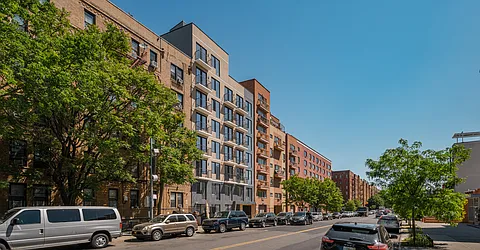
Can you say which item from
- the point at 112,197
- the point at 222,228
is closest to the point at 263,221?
the point at 222,228

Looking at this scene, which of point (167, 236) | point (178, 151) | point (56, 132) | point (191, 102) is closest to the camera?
point (56, 132)

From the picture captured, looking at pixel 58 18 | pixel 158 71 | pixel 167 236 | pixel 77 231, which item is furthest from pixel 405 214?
pixel 158 71

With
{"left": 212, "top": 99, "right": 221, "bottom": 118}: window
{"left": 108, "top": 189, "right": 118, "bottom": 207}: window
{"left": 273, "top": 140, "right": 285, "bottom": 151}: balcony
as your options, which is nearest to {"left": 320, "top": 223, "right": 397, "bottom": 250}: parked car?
{"left": 108, "top": 189, "right": 118, "bottom": 207}: window

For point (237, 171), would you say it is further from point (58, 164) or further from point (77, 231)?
point (77, 231)

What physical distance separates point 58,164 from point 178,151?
30.6 ft

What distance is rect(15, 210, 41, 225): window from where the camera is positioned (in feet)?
46.9

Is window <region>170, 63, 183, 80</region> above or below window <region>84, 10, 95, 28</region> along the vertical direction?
below

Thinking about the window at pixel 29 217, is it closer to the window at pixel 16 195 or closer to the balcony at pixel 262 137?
the window at pixel 16 195

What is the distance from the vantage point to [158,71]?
33.7 metres

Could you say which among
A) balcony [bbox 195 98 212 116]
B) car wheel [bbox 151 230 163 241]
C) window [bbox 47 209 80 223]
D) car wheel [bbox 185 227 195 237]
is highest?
balcony [bbox 195 98 212 116]

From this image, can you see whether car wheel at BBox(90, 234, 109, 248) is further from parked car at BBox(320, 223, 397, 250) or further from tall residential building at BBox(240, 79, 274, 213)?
tall residential building at BBox(240, 79, 274, 213)

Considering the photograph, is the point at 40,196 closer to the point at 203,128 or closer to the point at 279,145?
the point at 203,128

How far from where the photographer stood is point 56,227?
1530 centimetres

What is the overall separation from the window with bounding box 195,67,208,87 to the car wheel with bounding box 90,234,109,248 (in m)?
24.9
